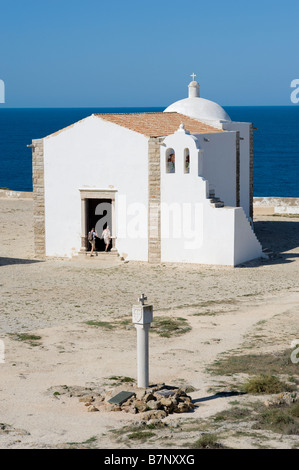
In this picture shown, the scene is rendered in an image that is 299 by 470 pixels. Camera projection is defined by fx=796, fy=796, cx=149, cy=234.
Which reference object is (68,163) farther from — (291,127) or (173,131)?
(291,127)

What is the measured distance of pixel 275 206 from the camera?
135ft

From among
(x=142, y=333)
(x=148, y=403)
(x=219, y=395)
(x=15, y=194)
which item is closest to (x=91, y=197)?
(x=142, y=333)

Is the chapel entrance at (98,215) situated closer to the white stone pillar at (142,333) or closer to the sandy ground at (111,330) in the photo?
the sandy ground at (111,330)

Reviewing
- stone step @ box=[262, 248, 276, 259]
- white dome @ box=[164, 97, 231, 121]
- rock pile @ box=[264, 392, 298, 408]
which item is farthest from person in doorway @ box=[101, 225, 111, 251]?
rock pile @ box=[264, 392, 298, 408]

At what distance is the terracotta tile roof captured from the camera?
26734 mm

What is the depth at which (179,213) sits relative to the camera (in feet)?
84.1

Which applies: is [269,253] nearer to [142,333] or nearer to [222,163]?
[222,163]

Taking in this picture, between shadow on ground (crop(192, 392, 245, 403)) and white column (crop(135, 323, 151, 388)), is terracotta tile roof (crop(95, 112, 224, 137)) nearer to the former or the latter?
white column (crop(135, 323, 151, 388))

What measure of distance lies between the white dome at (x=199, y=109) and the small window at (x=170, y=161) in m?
5.23

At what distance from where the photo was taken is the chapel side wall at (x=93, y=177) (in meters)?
26.2

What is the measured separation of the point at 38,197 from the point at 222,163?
21.8 ft

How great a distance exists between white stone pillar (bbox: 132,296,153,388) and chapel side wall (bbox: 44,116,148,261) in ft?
44.3

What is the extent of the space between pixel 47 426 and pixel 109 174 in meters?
16.0
